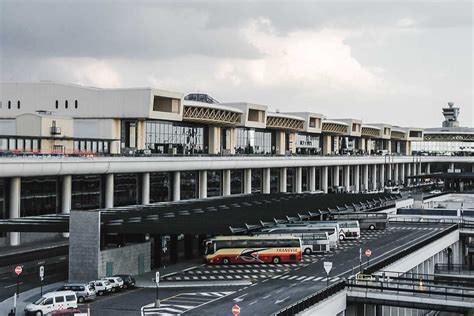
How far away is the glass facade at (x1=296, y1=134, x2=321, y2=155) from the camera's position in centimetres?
15412

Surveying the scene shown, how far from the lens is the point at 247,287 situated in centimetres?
5081

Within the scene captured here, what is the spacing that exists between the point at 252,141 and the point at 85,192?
191 feet

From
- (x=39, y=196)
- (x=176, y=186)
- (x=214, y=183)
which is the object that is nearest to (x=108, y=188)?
(x=39, y=196)

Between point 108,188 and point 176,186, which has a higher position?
point 108,188

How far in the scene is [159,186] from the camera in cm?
9481

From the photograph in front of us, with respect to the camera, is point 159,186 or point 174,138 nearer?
point 159,186

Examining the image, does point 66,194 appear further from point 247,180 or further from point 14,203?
point 247,180

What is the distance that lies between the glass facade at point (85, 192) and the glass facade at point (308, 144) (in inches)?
3026

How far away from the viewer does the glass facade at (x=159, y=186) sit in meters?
93.2

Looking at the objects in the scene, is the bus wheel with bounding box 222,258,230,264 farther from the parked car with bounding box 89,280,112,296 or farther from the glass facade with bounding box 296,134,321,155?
the glass facade with bounding box 296,134,321,155

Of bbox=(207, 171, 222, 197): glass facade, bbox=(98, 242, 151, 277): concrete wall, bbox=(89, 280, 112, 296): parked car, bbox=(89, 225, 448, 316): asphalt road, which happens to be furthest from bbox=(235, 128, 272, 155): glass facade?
bbox=(89, 280, 112, 296): parked car

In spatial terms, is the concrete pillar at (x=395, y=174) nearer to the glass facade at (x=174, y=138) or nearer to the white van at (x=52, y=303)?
the glass facade at (x=174, y=138)

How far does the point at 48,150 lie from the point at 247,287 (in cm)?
3594

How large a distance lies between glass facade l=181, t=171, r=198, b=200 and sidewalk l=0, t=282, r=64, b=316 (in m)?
49.4
